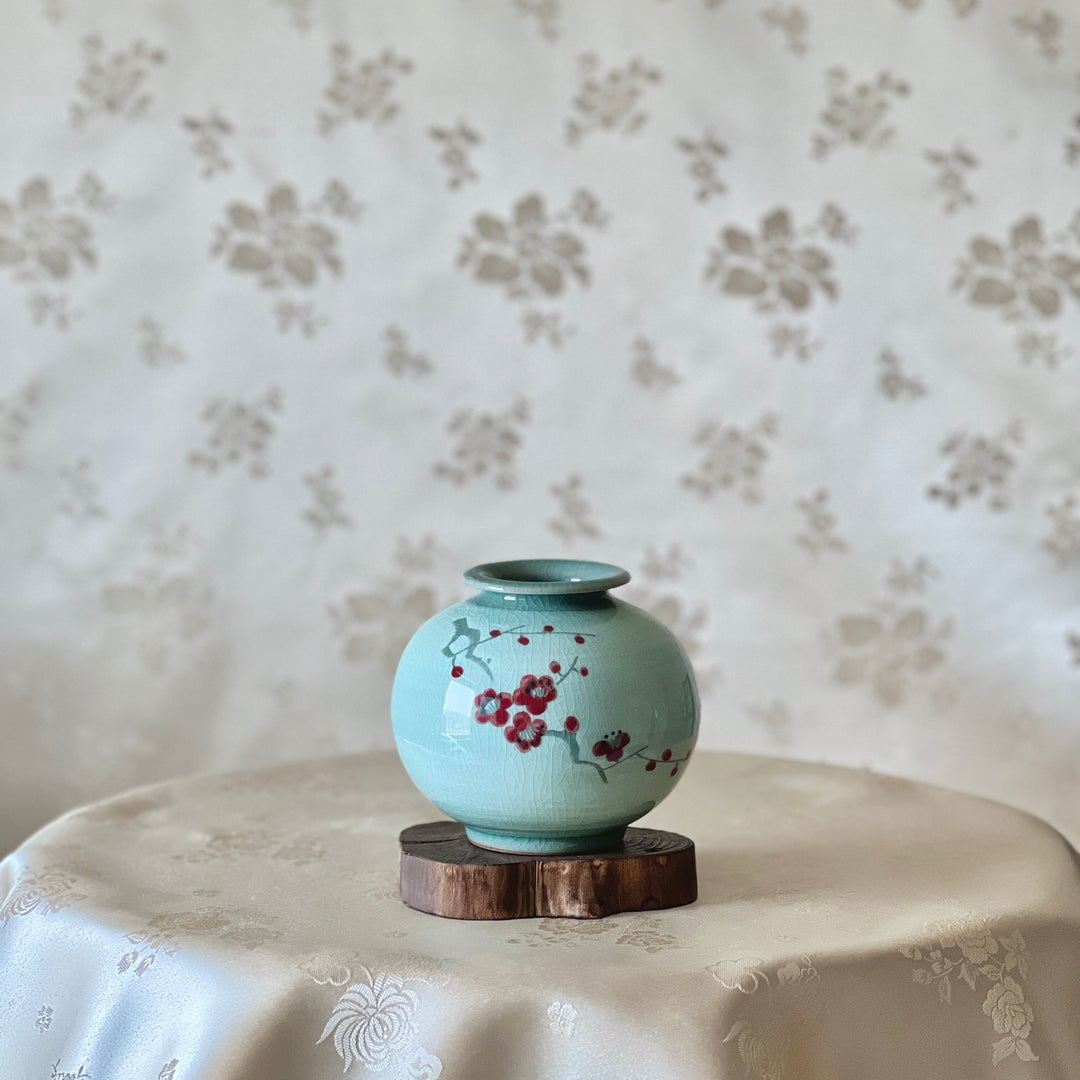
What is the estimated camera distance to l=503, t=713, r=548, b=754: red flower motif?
992 millimetres

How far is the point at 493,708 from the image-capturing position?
1.00m

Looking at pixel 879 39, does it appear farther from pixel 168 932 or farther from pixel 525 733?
pixel 168 932

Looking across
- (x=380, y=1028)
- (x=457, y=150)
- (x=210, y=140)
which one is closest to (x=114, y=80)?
(x=210, y=140)

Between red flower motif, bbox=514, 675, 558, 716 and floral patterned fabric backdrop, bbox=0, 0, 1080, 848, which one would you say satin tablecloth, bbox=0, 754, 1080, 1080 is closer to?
red flower motif, bbox=514, 675, 558, 716

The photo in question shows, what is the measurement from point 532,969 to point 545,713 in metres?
0.17

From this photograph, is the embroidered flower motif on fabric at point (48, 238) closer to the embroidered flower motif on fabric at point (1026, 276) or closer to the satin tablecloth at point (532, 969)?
the satin tablecloth at point (532, 969)

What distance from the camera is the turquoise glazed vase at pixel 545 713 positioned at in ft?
3.26

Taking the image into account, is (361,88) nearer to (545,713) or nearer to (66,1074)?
(545,713)

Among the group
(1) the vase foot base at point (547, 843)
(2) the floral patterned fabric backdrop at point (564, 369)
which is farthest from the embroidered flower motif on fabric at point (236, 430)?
(1) the vase foot base at point (547, 843)

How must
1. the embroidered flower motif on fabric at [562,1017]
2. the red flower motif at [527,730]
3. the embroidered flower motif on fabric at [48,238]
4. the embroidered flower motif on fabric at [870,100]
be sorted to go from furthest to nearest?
the embroidered flower motif on fabric at [870,100] → the embroidered flower motif on fabric at [48,238] → the red flower motif at [527,730] → the embroidered flower motif on fabric at [562,1017]

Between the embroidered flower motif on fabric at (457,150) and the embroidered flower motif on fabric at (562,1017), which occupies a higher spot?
the embroidered flower motif on fabric at (457,150)

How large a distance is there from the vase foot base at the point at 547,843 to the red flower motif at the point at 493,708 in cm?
10

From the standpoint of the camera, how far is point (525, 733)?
99 centimetres

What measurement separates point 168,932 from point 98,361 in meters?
1.50
